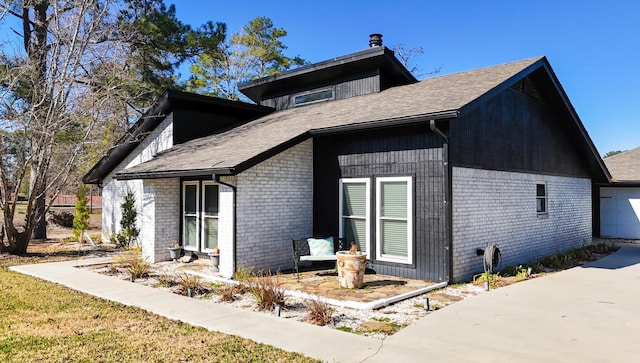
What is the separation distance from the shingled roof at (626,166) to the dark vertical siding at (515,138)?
4.18 m

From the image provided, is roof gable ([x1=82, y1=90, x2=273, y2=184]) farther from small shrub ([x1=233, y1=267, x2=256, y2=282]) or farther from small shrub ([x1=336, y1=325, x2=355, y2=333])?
small shrub ([x1=336, y1=325, x2=355, y2=333])

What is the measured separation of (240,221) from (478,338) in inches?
216

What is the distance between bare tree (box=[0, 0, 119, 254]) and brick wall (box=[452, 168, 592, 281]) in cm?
1125

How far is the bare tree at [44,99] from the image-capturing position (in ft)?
43.3

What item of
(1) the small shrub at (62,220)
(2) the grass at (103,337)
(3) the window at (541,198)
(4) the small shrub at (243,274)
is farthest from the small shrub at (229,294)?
(1) the small shrub at (62,220)

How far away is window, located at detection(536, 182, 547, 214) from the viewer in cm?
1255

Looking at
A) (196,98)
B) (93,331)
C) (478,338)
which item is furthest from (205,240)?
(478,338)

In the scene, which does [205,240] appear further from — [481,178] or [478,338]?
[478,338]

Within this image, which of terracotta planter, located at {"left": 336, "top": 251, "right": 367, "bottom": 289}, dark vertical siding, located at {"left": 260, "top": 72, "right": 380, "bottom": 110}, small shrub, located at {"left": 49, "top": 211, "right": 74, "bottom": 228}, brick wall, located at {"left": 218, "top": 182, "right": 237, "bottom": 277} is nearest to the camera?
terracotta planter, located at {"left": 336, "top": 251, "right": 367, "bottom": 289}

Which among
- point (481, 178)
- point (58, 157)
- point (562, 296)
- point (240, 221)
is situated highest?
point (58, 157)

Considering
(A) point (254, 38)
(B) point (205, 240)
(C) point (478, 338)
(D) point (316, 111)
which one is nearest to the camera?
(C) point (478, 338)

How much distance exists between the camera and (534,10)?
52.2 ft

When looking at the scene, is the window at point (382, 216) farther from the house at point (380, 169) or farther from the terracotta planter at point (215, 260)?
the terracotta planter at point (215, 260)

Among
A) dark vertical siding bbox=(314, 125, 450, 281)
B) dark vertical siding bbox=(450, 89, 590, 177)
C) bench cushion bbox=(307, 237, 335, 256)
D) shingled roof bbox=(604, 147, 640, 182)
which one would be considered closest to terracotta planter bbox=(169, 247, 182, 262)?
dark vertical siding bbox=(314, 125, 450, 281)
